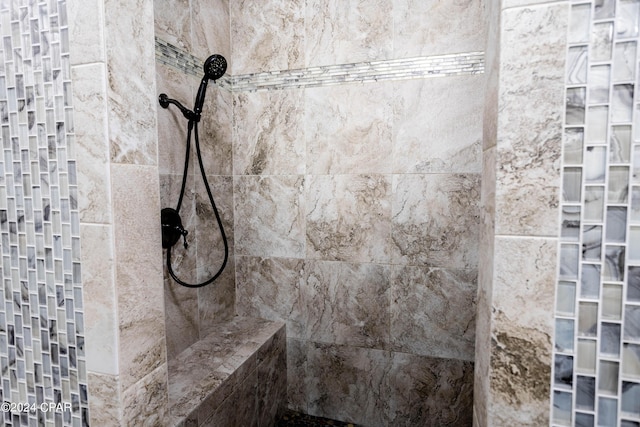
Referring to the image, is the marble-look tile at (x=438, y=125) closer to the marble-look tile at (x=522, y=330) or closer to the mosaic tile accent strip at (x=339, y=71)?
the mosaic tile accent strip at (x=339, y=71)

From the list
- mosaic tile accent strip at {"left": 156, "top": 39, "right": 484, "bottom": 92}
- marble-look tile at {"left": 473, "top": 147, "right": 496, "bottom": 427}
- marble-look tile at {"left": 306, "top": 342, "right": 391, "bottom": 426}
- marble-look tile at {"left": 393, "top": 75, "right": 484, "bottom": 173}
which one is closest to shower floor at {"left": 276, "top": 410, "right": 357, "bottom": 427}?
marble-look tile at {"left": 306, "top": 342, "right": 391, "bottom": 426}

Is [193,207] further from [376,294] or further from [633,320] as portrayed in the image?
[633,320]

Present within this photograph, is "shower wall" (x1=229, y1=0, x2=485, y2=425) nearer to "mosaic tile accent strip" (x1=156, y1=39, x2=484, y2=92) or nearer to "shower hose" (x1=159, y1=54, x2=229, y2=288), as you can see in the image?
"mosaic tile accent strip" (x1=156, y1=39, x2=484, y2=92)

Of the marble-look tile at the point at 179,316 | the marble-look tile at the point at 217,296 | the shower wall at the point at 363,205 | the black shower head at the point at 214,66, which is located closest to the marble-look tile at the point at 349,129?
the shower wall at the point at 363,205

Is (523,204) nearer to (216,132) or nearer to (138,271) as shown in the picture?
(138,271)

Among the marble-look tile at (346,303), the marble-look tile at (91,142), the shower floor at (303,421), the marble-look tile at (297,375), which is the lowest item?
the shower floor at (303,421)

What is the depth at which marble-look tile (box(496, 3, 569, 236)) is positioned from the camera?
1.86 ft

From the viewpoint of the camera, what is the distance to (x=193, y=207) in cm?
169

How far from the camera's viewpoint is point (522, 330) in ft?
2.04

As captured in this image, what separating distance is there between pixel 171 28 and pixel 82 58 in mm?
877

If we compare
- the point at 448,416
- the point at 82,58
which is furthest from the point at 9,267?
the point at 448,416

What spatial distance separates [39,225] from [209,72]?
3.40ft

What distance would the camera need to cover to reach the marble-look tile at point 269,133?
6.07 ft

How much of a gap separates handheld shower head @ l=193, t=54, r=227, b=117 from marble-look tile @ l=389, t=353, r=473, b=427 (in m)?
1.60
